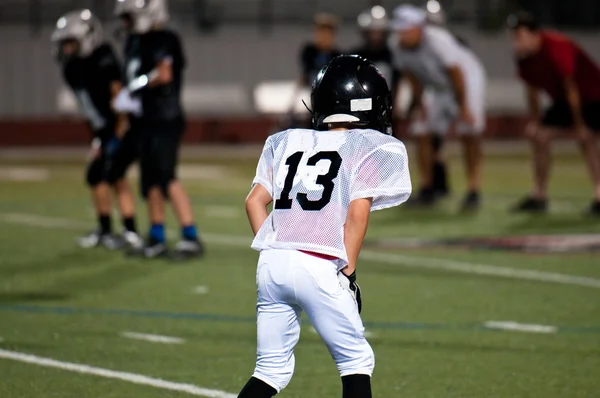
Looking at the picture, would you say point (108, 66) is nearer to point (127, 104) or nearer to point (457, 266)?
point (127, 104)

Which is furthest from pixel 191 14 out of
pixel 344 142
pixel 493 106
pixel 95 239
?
pixel 344 142

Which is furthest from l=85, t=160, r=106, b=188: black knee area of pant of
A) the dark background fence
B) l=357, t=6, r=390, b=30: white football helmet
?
the dark background fence

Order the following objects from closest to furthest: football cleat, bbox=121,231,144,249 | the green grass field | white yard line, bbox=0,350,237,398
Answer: white yard line, bbox=0,350,237,398 → the green grass field → football cleat, bbox=121,231,144,249

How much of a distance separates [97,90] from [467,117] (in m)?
4.27

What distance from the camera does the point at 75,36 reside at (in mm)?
10812

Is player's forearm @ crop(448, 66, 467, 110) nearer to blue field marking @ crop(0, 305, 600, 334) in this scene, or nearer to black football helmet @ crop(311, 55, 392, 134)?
blue field marking @ crop(0, 305, 600, 334)

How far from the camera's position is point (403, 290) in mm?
8922

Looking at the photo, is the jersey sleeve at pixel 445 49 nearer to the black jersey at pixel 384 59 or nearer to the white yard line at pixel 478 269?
the black jersey at pixel 384 59

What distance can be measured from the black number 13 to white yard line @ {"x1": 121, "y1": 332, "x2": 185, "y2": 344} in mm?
2610

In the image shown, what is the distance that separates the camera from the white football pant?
4.59 meters

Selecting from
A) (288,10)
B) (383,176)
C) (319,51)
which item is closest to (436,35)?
(319,51)

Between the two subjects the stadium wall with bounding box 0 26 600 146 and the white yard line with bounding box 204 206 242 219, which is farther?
the stadium wall with bounding box 0 26 600 146

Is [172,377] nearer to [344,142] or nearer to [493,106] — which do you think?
[344,142]

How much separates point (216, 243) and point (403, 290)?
2.89 metres
